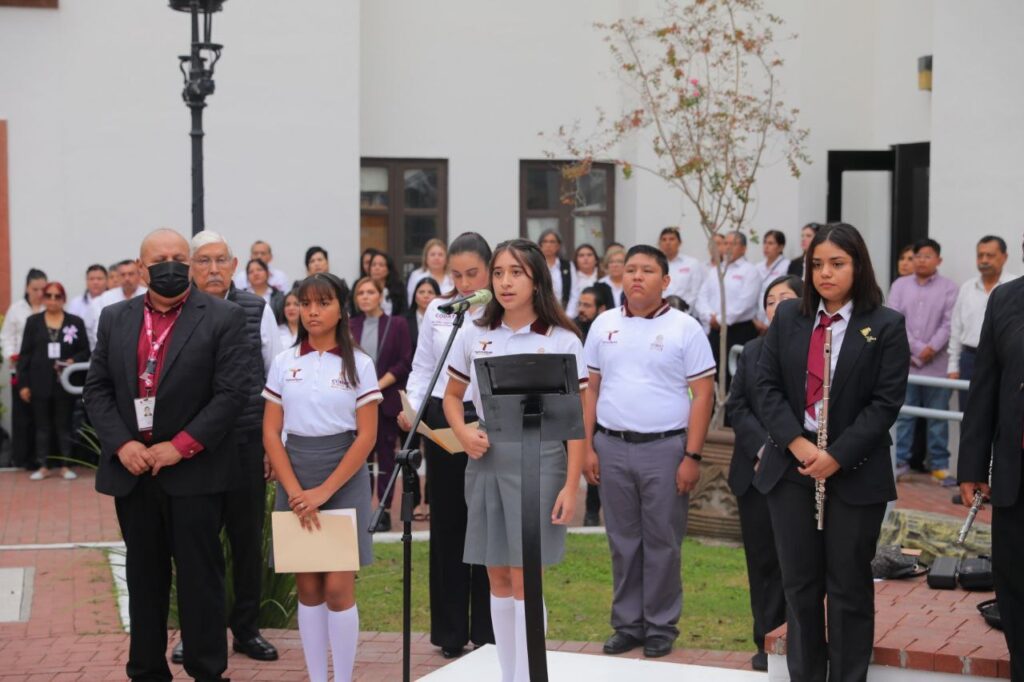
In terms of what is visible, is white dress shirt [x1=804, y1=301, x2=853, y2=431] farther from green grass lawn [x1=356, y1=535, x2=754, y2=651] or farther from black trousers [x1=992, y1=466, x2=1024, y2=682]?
green grass lawn [x1=356, y1=535, x2=754, y2=651]

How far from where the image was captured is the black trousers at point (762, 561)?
6.83m

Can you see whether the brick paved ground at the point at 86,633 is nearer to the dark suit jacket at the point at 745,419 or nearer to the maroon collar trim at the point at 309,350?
the dark suit jacket at the point at 745,419

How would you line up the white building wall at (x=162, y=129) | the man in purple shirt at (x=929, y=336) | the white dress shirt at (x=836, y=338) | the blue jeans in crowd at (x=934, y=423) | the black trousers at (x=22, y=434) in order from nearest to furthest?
the white dress shirt at (x=836, y=338), the blue jeans in crowd at (x=934, y=423), the man in purple shirt at (x=929, y=336), the black trousers at (x=22, y=434), the white building wall at (x=162, y=129)

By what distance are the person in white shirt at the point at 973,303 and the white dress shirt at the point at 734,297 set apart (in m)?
3.38

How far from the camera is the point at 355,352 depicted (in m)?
6.59

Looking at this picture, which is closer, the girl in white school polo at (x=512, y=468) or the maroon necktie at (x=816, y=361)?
the maroon necktie at (x=816, y=361)

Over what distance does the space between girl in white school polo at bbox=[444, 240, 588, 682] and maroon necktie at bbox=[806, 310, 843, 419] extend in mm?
947

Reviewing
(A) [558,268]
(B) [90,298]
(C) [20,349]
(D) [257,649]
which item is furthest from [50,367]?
(D) [257,649]

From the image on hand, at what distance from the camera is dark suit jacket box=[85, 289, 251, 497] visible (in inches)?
245

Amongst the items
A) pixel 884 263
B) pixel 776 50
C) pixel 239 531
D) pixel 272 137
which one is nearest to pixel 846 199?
pixel 884 263

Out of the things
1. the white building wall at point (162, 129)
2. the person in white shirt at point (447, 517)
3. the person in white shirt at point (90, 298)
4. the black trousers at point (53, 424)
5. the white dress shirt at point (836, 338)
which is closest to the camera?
the white dress shirt at point (836, 338)

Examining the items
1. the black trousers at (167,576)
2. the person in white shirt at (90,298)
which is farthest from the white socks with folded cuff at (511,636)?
the person in white shirt at (90,298)

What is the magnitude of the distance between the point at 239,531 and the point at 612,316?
223cm

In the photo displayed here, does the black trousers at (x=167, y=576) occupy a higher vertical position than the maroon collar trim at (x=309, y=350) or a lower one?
lower
